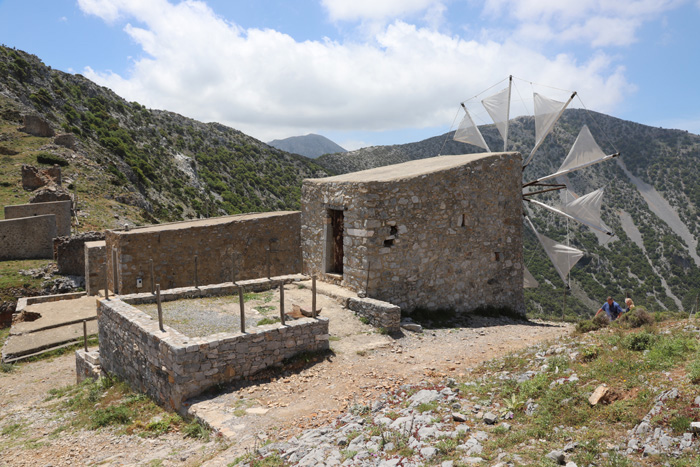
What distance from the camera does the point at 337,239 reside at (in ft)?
41.2

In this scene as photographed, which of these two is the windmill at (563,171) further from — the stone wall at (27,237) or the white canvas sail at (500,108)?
the stone wall at (27,237)

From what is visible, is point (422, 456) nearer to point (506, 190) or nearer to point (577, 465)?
point (577, 465)

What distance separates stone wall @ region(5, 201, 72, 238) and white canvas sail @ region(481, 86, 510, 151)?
19.6 m

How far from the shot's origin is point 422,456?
15.5ft

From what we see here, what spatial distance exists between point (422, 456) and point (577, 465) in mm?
1436

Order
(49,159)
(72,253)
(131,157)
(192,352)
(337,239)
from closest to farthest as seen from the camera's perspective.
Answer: (192,352) < (337,239) < (72,253) < (49,159) < (131,157)

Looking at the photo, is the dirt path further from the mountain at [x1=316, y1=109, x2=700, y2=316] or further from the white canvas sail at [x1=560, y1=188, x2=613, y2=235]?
the mountain at [x1=316, y1=109, x2=700, y2=316]

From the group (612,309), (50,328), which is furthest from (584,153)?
(50,328)

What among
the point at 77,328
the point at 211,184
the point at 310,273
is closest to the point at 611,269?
the point at 211,184

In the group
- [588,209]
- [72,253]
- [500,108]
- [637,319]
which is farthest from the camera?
[72,253]

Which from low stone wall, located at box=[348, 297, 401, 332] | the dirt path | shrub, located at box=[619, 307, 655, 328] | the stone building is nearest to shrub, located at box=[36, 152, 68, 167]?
the dirt path

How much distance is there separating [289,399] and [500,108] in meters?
12.0

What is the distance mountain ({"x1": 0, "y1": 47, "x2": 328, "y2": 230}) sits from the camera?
29.2 meters

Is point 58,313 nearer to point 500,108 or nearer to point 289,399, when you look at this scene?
point 289,399
